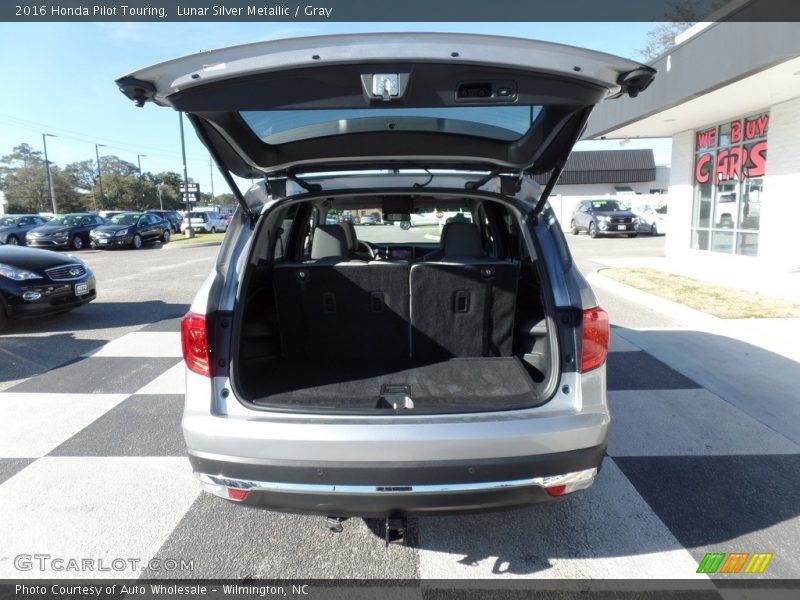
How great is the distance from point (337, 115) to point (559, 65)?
1.06 metres

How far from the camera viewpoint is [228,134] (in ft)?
7.93

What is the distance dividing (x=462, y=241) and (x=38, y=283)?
6.04 meters

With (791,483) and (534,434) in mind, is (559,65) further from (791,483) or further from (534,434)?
(791,483)

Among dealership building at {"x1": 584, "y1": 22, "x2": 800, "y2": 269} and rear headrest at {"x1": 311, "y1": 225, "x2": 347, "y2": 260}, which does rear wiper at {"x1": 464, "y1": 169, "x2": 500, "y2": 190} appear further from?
dealership building at {"x1": 584, "y1": 22, "x2": 800, "y2": 269}

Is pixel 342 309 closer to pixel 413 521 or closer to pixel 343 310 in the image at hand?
pixel 343 310

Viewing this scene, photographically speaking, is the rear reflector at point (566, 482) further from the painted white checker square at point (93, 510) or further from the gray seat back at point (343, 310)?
the painted white checker square at point (93, 510)

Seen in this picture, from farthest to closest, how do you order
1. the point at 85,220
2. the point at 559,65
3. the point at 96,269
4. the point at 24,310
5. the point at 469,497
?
the point at 85,220 → the point at 96,269 → the point at 24,310 → the point at 469,497 → the point at 559,65

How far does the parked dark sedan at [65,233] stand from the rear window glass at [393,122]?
23.2 meters

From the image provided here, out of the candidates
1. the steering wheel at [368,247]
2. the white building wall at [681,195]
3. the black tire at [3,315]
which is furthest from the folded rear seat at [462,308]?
the white building wall at [681,195]

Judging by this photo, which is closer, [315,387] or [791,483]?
[315,387]

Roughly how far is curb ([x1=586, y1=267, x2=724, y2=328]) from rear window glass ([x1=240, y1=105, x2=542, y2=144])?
17.9 ft

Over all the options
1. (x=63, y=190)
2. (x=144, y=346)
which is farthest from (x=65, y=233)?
(x=63, y=190)

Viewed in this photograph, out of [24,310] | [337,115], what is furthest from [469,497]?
[24,310]

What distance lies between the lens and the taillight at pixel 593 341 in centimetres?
227
